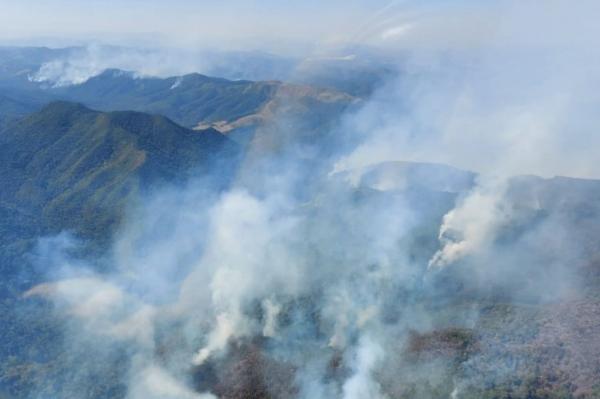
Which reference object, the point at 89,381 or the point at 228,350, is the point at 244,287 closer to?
the point at 228,350

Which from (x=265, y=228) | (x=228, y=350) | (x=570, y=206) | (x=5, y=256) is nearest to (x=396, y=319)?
(x=228, y=350)

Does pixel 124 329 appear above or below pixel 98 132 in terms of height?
below

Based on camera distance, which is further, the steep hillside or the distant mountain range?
the steep hillside

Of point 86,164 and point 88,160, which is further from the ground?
point 88,160

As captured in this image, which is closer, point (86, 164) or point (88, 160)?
point (86, 164)

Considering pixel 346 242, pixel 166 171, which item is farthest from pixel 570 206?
pixel 166 171

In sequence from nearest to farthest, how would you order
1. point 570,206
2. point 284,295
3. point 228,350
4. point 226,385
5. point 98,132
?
1. point 226,385
2. point 228,350
3. point 284,295
4. point 570,206
5. point 98,132

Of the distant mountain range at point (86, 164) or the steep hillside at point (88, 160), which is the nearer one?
the distant mountain range at point (86, 164)

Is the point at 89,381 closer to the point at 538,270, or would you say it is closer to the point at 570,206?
the point at 538,270

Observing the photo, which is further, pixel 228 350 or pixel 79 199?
pixel 79 199

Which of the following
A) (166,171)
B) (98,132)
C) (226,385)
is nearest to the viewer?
(226,385)
